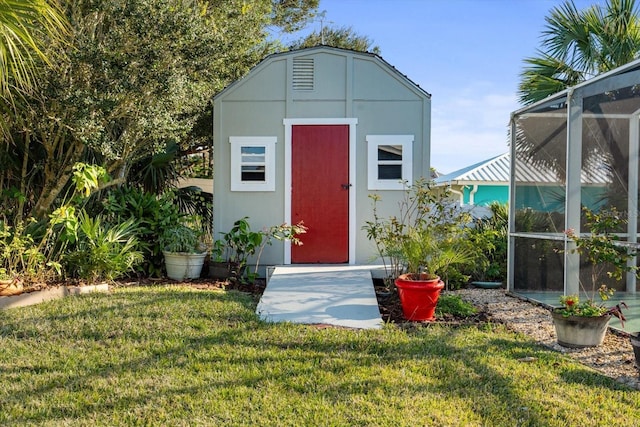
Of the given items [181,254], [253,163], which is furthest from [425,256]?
[181,254]

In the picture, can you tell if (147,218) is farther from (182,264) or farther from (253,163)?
(253,163)

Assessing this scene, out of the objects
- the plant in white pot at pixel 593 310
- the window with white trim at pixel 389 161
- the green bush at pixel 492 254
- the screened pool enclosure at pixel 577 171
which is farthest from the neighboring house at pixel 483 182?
the plant in white pot at pixel 593 310

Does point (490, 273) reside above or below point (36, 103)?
below

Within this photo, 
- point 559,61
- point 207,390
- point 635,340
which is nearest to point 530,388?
point 635,340

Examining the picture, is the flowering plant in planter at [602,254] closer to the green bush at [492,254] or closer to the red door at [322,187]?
the green bush at [492,254]

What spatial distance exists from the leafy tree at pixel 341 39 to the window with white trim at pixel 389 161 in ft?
33.2

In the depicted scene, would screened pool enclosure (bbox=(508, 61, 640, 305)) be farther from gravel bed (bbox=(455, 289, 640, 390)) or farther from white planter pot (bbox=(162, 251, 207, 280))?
white planter pot (bbox=(162, 251, 207, 280))

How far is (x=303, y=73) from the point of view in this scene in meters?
7.54

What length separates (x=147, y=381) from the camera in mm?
3266

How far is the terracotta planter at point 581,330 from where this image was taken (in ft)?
13.9

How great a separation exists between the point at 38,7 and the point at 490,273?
6748mm

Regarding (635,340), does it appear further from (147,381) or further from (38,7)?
(38,7)

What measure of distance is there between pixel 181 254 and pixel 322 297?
2431 mm

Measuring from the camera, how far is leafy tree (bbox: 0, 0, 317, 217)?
5828 mm
